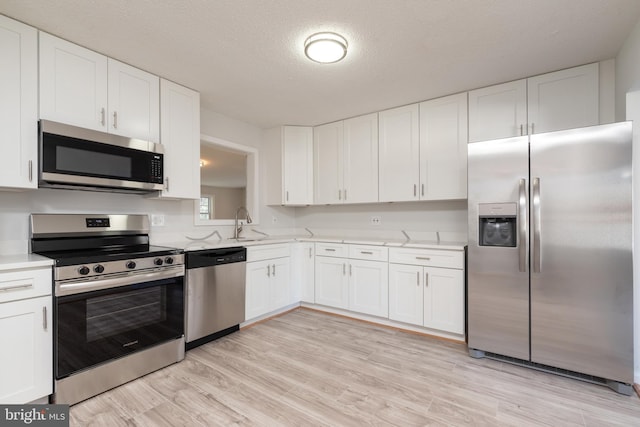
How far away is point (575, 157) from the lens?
212 centimetres

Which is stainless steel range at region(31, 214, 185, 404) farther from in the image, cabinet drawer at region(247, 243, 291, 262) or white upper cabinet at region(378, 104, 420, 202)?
white upper cabinet at region(378, 104, 420, 202)

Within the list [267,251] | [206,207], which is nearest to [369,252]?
[267,251]

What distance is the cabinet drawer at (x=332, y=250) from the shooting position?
11.3 ft

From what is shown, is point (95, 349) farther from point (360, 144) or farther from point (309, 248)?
point (360, 144)

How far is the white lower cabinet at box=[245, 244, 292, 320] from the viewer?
10.3 ft

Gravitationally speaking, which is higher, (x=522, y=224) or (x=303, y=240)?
(x=522, y=224)

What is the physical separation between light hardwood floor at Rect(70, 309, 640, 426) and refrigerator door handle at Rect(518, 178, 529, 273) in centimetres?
84

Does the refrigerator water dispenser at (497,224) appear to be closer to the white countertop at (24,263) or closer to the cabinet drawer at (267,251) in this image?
the cabinet drawer at (267,251)

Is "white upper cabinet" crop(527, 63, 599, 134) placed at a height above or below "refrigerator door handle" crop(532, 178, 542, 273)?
above

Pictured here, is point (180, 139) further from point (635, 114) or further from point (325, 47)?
point (635, 114)

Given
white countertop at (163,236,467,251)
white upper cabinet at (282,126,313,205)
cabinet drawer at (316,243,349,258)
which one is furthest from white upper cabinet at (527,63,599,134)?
white upper cabinet at (282,126,313,205)

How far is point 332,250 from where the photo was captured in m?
3.54

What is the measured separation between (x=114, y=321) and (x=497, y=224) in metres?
2.95

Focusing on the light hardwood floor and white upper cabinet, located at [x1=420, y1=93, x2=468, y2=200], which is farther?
white upper cabinet, located at [x1=420, y1=93, x2=468, y2=200]
